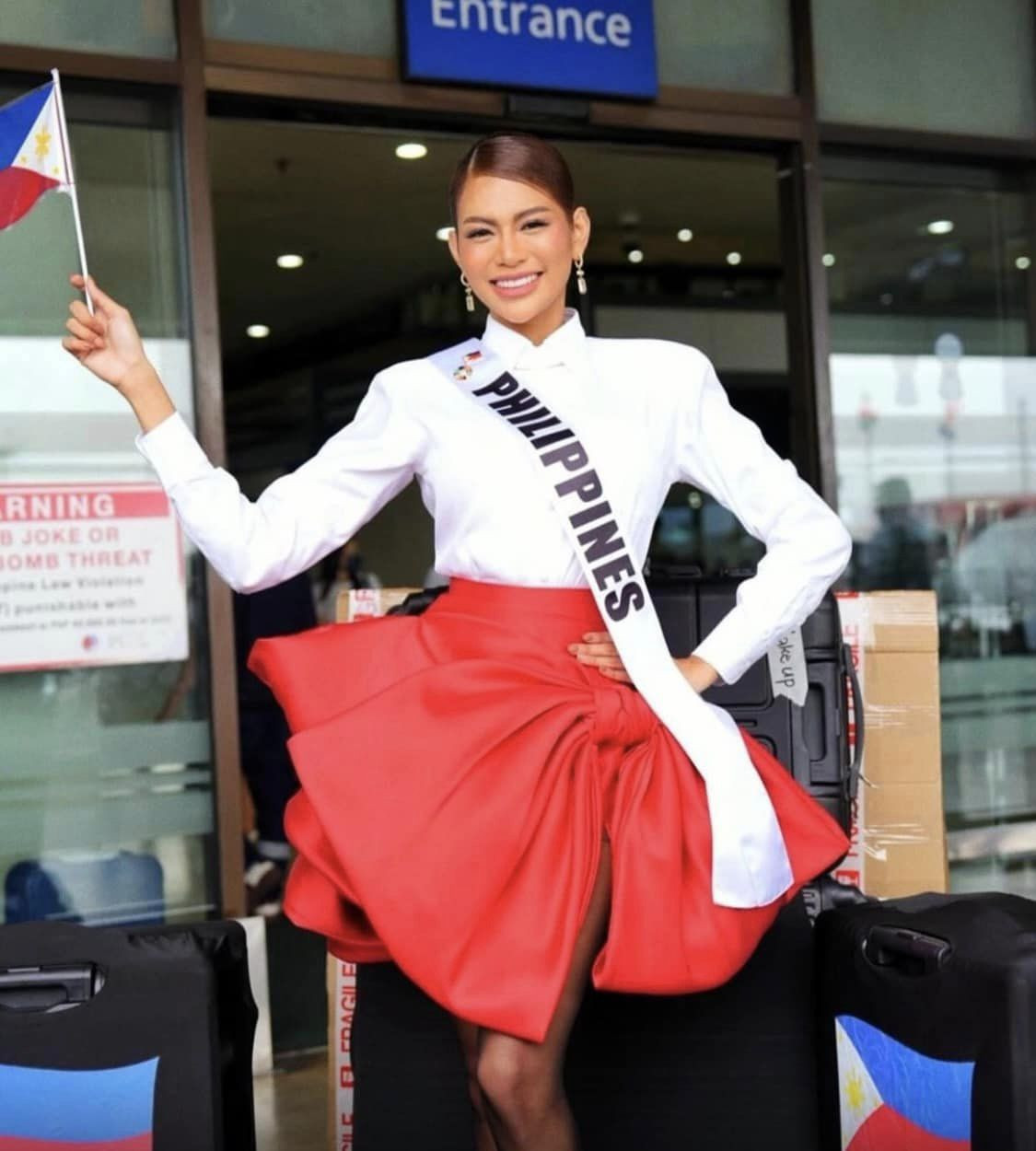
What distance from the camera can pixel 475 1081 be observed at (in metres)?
2.06

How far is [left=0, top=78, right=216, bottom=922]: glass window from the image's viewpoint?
11.9 feet

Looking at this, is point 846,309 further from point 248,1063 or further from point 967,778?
point 248,1063

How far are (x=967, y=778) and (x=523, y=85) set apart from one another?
2191mm

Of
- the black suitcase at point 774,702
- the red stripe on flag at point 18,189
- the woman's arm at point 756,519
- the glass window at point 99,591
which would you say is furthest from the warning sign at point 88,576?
the woman's arm at point 756,519

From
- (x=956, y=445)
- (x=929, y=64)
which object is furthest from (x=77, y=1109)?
(x=929, y=64)

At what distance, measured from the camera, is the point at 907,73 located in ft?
15.3

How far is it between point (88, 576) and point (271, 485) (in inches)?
65.2

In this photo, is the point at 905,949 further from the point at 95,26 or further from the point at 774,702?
the point at 95,26

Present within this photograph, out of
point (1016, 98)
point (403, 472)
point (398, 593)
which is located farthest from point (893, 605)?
point (1016, 98)

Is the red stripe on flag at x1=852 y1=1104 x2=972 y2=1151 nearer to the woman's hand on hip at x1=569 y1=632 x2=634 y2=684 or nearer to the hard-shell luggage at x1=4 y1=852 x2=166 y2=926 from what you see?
the woman's hand on hip at x1=569 y1=632 x2=634 y2=684

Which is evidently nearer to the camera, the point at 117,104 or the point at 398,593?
the point at 398,593

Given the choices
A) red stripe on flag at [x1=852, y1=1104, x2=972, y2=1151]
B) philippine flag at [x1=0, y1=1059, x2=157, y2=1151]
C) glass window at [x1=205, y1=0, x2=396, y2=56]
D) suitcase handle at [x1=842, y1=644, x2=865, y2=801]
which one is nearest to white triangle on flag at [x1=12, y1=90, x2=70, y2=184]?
philippine flag at [x1=0, y1=1059, x2=157, y2=1151]

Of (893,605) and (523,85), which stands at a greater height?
(523,85)

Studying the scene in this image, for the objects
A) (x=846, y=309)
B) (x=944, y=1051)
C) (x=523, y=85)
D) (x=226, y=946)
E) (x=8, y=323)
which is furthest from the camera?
(x=846, y=309)
